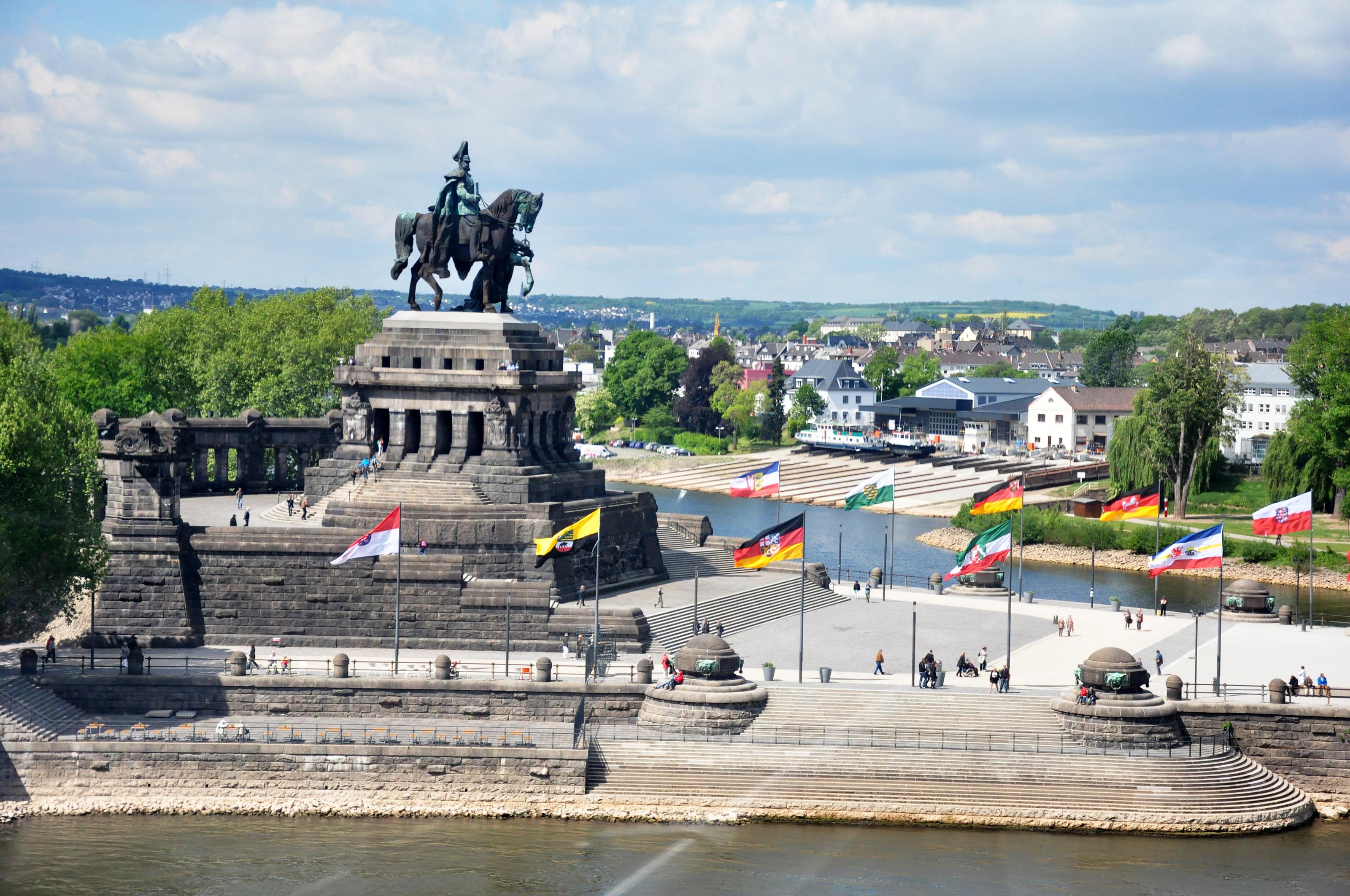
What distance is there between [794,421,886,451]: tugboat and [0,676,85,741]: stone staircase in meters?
107

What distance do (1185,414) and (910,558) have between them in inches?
1030

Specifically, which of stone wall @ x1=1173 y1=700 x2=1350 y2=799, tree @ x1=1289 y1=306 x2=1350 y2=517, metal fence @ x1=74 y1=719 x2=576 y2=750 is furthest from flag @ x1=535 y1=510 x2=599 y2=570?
tree @ x1=1289 y1=306 x2=1350 y2=517

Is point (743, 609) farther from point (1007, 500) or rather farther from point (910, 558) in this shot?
point (910, 558)

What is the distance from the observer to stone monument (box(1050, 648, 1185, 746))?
5409 centimetres

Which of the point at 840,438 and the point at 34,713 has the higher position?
the point at 840,438

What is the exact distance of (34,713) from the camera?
53.9 meters

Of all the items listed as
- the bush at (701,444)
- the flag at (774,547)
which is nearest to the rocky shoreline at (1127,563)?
the flag at (774,547)

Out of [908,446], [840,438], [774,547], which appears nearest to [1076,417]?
[908,446]

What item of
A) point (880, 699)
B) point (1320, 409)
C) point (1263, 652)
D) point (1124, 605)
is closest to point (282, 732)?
point (880, 699)

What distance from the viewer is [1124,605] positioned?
84.4m

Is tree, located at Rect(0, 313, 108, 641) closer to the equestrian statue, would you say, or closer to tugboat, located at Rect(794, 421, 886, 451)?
the equestrian statue

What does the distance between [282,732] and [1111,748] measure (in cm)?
2568

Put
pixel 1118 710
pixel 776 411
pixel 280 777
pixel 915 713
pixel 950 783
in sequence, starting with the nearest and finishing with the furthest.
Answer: pixel 950 783, pixel 280 777, pixel 1118 710, pixel 915 713, pixel 776 411

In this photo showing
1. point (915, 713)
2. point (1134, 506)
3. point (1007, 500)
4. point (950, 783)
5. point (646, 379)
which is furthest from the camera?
point (646, 379)
